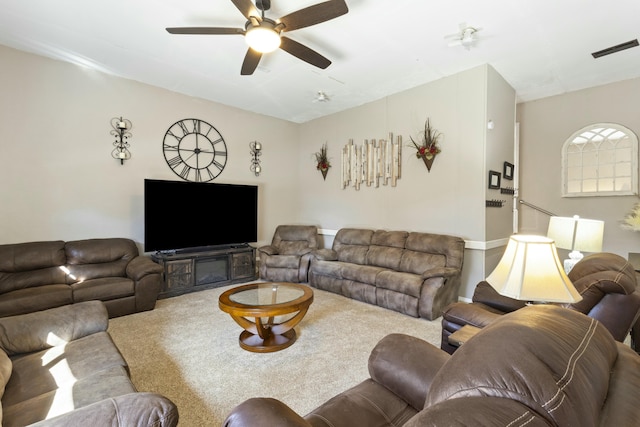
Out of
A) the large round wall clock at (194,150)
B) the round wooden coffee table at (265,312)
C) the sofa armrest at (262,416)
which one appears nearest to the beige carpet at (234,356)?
the round wooden coffee table at (265,312)

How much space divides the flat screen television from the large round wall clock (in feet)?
1.45

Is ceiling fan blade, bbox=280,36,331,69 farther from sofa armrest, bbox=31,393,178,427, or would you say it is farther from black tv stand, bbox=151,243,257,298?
black tv stand, bbox=151,243,257,298

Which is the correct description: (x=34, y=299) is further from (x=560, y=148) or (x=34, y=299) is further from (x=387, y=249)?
(x=560, y=148)

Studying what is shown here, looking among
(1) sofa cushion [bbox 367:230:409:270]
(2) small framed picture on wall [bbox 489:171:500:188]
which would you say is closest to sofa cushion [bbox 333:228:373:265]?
(1) sofa cushion [bbox 367:230:409:270]

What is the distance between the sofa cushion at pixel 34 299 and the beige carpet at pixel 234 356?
564 millimetres

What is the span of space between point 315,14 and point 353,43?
1.06m

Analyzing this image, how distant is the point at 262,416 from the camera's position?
0.95m

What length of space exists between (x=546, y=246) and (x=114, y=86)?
5193mm

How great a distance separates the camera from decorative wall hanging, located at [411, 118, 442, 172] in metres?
4.21

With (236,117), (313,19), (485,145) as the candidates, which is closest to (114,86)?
(236,117)

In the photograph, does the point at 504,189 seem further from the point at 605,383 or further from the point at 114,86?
the point at 114,86

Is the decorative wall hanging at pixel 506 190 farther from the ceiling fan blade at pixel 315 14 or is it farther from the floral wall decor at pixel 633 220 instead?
the ceiling fan blade at pixel 315 14

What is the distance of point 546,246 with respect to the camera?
143 cm

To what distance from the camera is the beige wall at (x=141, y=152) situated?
3570 millimetres
